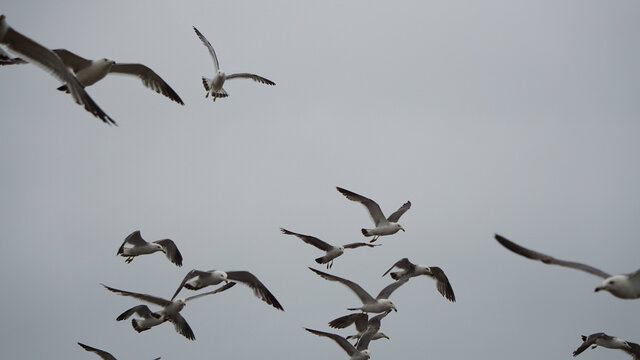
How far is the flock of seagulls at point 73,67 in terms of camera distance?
11.6 m

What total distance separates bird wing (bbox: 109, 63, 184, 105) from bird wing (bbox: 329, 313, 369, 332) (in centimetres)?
535

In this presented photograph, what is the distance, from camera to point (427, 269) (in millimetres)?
17781

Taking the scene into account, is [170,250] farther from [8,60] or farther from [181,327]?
[8,60]

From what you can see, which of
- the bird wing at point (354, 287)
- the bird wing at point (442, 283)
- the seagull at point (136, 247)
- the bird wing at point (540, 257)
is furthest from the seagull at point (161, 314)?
the bird wing at point (540, 257)

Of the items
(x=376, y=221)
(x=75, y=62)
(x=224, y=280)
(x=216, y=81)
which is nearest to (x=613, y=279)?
(x=224, y=280)

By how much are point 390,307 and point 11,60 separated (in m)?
8.24

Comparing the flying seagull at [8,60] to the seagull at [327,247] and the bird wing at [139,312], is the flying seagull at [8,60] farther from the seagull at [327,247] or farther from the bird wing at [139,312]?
the seagull at [327,247]

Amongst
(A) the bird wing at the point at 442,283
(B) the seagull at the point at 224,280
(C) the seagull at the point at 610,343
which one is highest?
(A) the bird wing at the point at 442,283

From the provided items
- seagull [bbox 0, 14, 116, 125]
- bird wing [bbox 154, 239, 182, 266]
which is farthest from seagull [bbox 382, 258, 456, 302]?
seagull [bbox 0, 14, 116, 125]

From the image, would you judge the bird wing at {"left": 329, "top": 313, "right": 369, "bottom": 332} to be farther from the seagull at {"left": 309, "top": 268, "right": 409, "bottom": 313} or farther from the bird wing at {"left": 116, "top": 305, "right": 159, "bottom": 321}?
the bird wing at {"left": 116, "top": 305, "right": 159, "bottom": 321}

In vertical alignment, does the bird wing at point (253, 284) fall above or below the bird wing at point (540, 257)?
above

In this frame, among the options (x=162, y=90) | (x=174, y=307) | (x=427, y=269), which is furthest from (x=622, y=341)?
(x=162, y=90)

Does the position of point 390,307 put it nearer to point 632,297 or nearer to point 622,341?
point 622,341

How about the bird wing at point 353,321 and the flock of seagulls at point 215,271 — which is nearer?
the flock of seagulls at point 215,271
